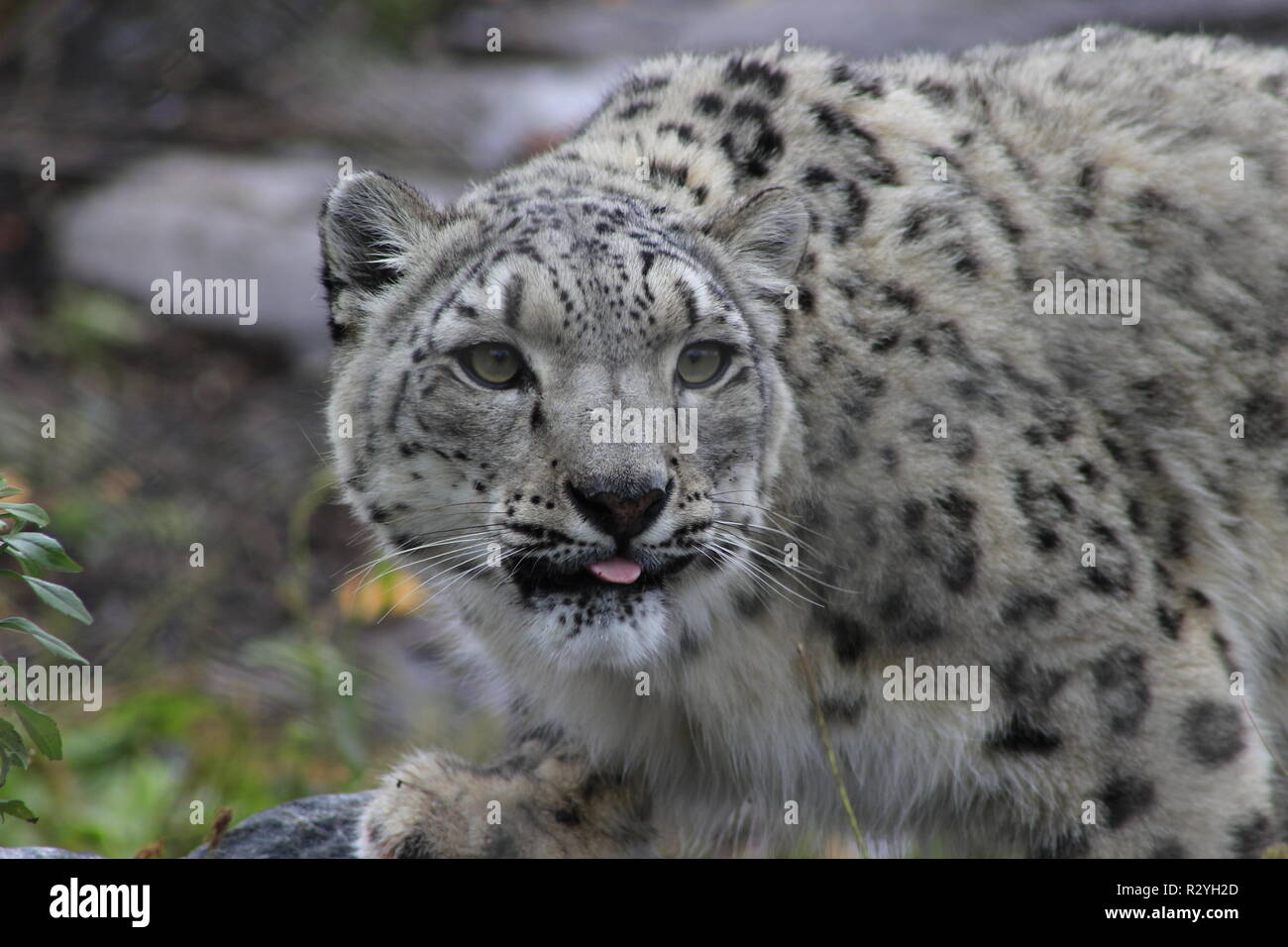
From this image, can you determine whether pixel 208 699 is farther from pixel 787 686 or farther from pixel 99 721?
pixel 787 686

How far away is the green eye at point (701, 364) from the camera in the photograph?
4.83 m

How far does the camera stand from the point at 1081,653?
4.98m

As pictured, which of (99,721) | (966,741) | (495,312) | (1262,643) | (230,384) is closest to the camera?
(495,312)

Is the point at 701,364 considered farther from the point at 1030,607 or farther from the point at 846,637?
the point at 1030,607

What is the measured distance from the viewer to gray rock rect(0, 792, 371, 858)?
5.60 metres

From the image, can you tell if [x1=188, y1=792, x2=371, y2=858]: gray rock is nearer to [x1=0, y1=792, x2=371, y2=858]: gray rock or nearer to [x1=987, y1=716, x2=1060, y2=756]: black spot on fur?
[x1=0, y1=792, x2=371, y2=858]: gray rock

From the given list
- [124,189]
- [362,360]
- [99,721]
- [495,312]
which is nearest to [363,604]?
[99,721]

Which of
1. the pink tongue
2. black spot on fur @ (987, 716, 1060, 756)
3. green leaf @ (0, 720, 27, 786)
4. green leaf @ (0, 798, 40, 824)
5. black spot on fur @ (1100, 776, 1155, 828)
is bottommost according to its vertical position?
black spot on fur @ (1100, 776, 1155, 828)

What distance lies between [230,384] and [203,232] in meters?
1.38

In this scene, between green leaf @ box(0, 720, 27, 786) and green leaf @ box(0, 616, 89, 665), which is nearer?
green leaf @ box(0, 616, 89, 665)

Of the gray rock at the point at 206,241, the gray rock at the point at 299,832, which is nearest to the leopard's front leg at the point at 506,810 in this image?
the gray rock at the point at 299,832

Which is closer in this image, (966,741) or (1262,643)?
(966,741)

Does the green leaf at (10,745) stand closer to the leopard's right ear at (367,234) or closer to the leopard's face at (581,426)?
the leopard's face at (581,426)

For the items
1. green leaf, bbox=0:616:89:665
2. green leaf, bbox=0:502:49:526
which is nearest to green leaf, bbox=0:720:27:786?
green leaf, bbox=0:616:89:665
